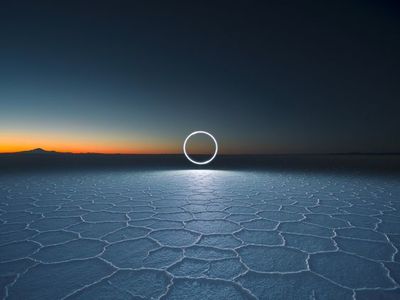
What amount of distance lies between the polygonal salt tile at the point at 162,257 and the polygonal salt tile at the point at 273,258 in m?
0.47

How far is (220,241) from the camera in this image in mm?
2258

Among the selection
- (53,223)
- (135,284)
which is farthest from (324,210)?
(53,223)

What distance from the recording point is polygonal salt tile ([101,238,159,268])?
186 centimetres

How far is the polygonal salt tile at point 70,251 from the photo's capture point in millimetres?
1937

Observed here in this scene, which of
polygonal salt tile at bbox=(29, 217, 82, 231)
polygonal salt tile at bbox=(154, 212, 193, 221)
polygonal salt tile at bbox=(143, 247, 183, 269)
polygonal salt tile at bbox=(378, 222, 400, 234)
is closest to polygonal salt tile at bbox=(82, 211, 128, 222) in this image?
polygonal salt tile at bbox=(29, 217, 82, 231)

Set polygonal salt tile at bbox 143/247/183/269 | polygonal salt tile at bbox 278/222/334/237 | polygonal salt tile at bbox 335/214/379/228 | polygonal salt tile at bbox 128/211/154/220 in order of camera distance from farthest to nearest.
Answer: polygonal salt tile at bbox 128/211/154/220
polygonal salt tile at bbox 335/214/379/228
polygonal salt tile at bbox 278/222/334/237
polygonal salt tile at bbox 143/247/183/269

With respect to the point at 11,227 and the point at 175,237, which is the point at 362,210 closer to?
the point at 175,237

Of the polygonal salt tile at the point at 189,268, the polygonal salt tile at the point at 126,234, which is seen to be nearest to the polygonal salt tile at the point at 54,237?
the polygonal salt tile at the point at 126,234

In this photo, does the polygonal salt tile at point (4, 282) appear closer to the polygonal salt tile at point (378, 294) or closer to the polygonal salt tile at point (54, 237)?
the polygonal salt tile at point (54, 237)

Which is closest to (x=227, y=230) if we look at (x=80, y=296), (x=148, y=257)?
(x=148, y=257)

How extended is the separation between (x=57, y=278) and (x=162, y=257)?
0.66 meters

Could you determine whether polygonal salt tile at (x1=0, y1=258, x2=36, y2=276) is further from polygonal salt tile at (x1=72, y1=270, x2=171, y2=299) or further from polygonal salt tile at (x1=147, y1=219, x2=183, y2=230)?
polygonal salt tile at (x1=147, y1=219, x2=183, y2=230)

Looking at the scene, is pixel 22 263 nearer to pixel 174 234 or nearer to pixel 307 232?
pixel 174 234

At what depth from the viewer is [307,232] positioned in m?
2.51
